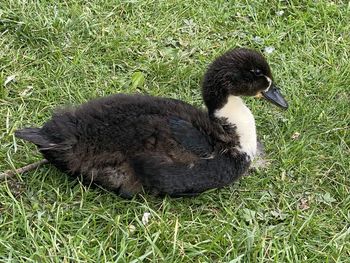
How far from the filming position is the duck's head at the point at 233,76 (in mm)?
3662

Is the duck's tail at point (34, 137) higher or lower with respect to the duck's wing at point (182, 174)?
higher

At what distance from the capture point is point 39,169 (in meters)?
3.71

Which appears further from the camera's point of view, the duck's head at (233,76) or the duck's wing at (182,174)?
the duck's head at (233,76)

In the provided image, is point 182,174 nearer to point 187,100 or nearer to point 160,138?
point 160,138

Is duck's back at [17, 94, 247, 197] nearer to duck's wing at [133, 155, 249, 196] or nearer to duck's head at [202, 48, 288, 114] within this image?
duck's wing at [133, 155, 249, 196]

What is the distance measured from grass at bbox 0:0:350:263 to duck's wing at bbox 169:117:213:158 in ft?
1.06

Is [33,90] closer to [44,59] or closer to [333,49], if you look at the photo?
[44,59]

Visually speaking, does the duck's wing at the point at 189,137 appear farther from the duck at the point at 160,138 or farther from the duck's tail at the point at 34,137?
the duck's tail at the point at 34,137

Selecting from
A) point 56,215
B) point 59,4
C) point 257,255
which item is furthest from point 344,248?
point 59,4

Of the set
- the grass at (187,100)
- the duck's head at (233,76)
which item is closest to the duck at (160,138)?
the duck's head at (233,76)

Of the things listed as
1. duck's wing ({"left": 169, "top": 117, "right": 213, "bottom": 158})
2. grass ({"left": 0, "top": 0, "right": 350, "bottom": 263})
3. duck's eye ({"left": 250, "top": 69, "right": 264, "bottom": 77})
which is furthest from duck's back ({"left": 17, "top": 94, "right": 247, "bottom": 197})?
duck's eye ({"left": 250, "top": 69, "right": 264, "bottom": 77})

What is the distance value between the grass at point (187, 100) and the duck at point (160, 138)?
0.14 metres

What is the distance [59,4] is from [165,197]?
77.5 inches

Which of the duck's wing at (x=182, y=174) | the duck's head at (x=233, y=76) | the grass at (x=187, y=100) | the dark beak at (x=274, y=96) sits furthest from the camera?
the dark beak at (x=274, y=96)
